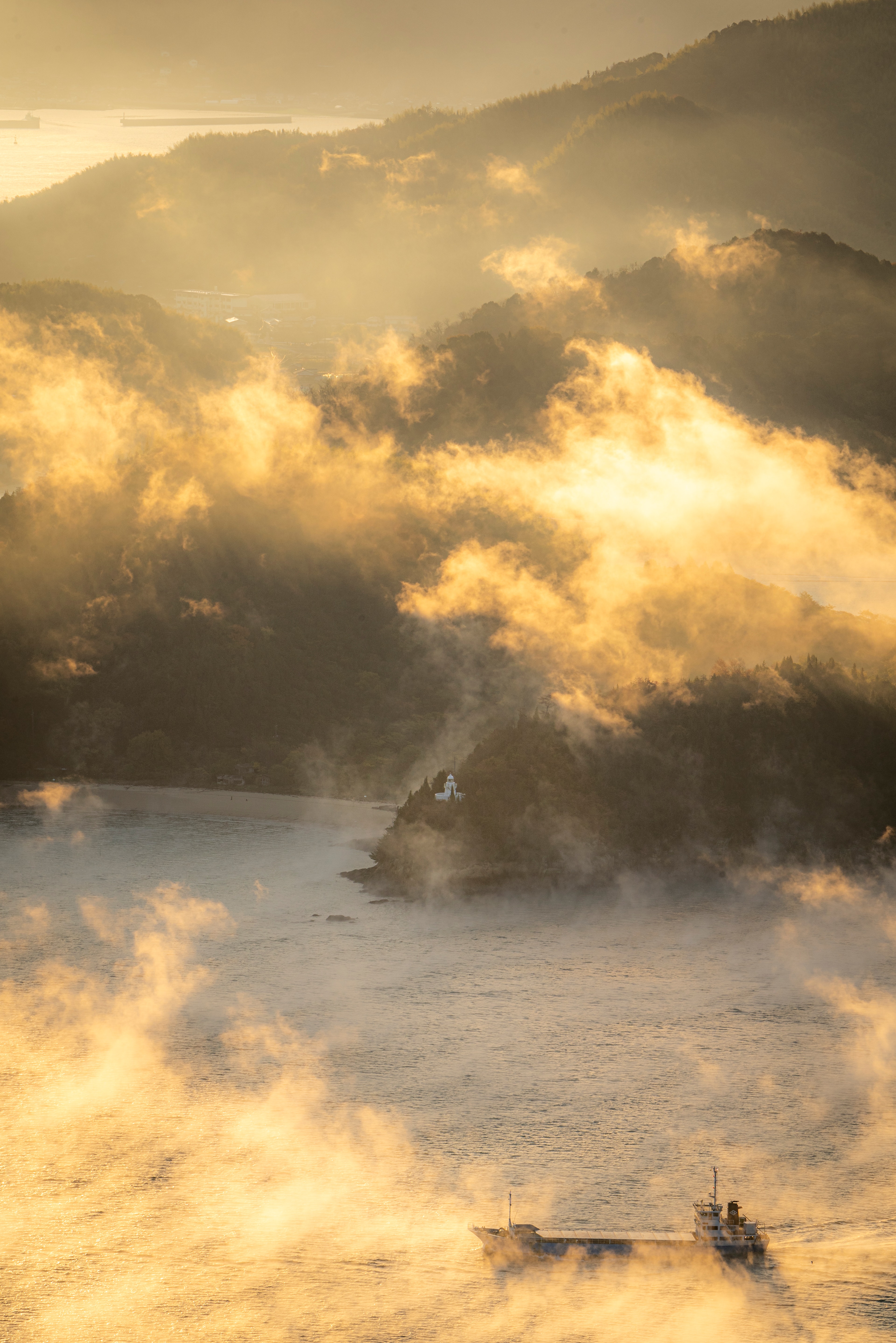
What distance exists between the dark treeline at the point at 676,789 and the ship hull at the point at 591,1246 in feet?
75.3

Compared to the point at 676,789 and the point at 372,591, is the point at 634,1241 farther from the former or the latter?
the point at 372,591

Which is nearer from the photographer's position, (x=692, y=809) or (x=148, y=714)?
(x=692, y=809)

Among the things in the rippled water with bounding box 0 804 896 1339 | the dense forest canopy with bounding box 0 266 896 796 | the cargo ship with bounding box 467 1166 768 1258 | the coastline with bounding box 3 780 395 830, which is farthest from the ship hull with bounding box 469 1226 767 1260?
the coastline with bounding box 3 780 395 830

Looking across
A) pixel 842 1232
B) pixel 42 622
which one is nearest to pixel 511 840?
pixel 842 1232

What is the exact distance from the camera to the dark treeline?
2089 inches

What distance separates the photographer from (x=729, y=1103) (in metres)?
36.8

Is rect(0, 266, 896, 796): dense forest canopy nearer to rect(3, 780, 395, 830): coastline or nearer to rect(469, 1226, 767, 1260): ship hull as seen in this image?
rect(3, 780, 395, 830): coastline

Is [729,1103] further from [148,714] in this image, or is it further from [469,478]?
→ [469,478]

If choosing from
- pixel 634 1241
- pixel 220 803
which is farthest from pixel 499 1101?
pixel 220 803

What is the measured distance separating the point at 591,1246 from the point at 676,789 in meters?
26.6

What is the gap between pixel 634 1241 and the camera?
99.5ft

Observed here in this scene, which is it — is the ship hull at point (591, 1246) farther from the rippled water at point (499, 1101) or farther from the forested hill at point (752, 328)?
the forested hill at point (752, 328)

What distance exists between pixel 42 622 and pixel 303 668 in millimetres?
15145

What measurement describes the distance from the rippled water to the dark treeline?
6.02 feet
